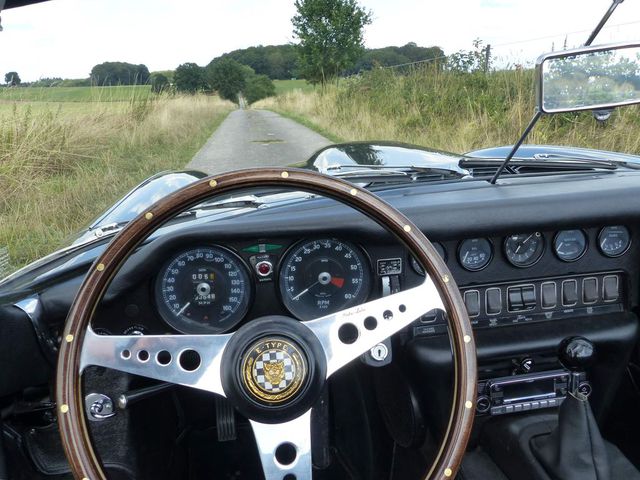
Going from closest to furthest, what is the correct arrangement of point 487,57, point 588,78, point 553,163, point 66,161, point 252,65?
point 588,78
point 553,163
point 252,65
point 66,161
point 487,57

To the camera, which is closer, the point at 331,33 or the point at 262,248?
the point at 262,248

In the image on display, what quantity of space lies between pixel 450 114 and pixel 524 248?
7.82m

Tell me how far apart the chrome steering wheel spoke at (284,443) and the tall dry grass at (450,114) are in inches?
134

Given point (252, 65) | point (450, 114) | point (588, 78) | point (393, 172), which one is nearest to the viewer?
point (588, 78)

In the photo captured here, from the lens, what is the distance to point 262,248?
7.74 ft

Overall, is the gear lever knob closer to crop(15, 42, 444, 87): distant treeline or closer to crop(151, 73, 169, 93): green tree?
crop(15, 42, 444, 87): distant treeline

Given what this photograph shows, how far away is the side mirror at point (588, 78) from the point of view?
6.93ft

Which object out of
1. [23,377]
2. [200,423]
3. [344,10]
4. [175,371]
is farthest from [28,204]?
[175,371]

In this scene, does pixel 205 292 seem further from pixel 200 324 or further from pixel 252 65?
pixel 252 65

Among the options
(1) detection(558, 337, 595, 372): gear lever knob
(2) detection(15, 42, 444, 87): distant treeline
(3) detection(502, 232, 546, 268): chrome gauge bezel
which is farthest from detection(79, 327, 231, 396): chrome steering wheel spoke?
(1) detection(558, 337, 595, 372): gear lever knob

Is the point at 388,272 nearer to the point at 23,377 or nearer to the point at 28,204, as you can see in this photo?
the point at 23,377

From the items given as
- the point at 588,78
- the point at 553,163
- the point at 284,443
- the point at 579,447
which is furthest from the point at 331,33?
the point at 284,443

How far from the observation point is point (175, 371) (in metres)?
1.77

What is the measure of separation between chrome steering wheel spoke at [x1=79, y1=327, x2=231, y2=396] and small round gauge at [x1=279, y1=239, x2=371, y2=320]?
59cm
